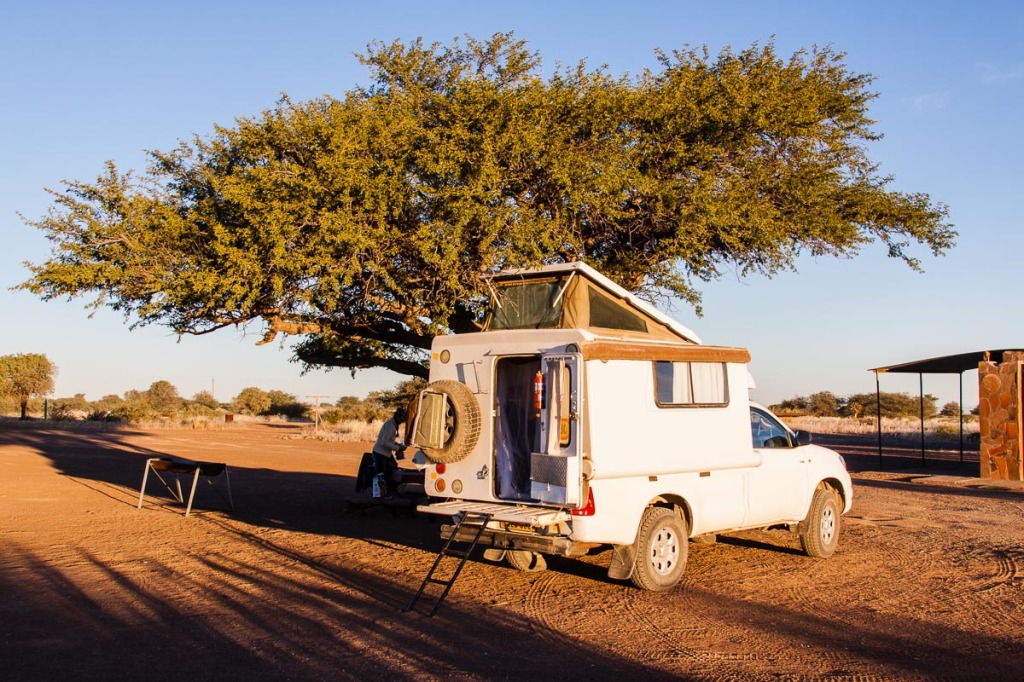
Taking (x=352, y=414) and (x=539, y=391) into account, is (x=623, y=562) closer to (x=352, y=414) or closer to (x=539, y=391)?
(x=539, y=391)

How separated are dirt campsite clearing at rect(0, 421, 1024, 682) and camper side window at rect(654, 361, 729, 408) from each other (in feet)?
6.36

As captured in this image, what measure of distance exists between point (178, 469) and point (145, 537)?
2675 mm

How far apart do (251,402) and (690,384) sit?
243 feet

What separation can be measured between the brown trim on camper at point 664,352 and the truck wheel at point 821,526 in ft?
6.98

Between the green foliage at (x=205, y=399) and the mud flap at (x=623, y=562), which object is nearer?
the mud flap at (x=623, y=562)

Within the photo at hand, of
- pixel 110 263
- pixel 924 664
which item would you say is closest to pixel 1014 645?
pixel 924 664

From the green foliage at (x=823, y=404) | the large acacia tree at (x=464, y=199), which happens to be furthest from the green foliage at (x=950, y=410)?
the large acacia tree at (x=464, y=199)

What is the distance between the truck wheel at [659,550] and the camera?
9180mm

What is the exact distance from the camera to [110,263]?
501 inches

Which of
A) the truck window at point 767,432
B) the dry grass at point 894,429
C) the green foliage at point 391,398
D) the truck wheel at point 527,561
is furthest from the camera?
the green foliage at point 391,398

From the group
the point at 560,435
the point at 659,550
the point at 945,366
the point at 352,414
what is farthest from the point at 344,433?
the point at 560,435

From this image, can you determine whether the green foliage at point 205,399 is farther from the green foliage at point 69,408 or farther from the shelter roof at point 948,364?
the shelter roof at point 948,364

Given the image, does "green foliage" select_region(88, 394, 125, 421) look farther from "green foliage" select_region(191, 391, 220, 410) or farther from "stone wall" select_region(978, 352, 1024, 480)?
"stone wall" select_region(978, 352, 1024, 480)

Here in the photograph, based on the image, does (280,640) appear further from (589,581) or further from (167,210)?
(167,210)
